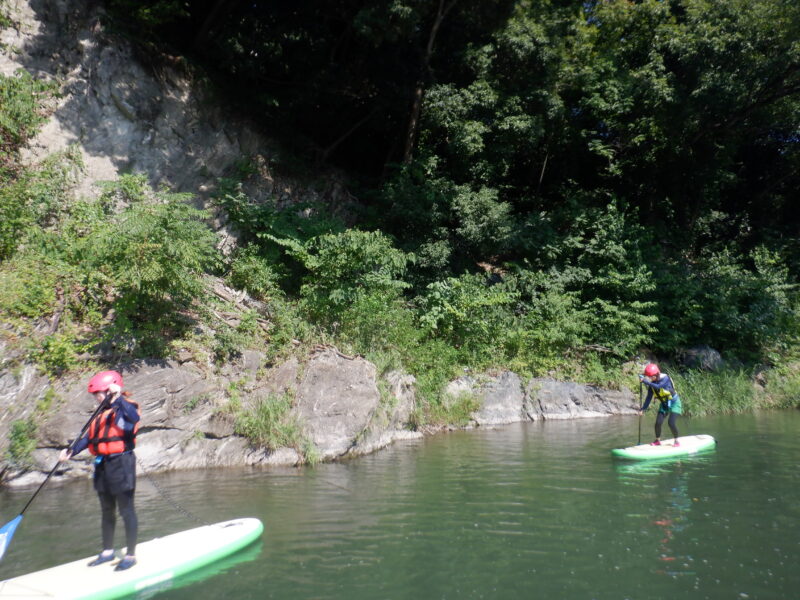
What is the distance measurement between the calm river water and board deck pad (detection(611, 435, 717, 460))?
0.24m

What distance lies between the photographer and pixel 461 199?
1509 centimetres

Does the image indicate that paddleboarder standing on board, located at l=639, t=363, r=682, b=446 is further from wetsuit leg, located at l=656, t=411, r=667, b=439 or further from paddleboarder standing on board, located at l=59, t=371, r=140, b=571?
paddleboarder standing on board, located at l=59, t=371, r=140, b=571

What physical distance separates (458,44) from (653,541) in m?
15.3

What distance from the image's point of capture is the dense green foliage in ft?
33.6

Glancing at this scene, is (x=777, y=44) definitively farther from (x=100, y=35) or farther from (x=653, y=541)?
(x=100, y=35)

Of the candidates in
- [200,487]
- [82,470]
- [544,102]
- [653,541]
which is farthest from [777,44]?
[82,470]

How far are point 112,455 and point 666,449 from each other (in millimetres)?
8093

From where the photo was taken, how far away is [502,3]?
51.4ft

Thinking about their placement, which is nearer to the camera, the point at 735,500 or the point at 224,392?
the point at 735,500

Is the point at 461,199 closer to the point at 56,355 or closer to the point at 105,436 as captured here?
the point at 56,355

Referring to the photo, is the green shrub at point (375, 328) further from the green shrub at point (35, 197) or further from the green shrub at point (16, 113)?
the green shrub at point (16, 113)

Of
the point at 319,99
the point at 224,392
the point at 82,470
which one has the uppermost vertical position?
the point at 319,99

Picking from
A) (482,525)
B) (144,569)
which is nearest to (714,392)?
(482,525)

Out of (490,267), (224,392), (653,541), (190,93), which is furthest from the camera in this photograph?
(490,267)
